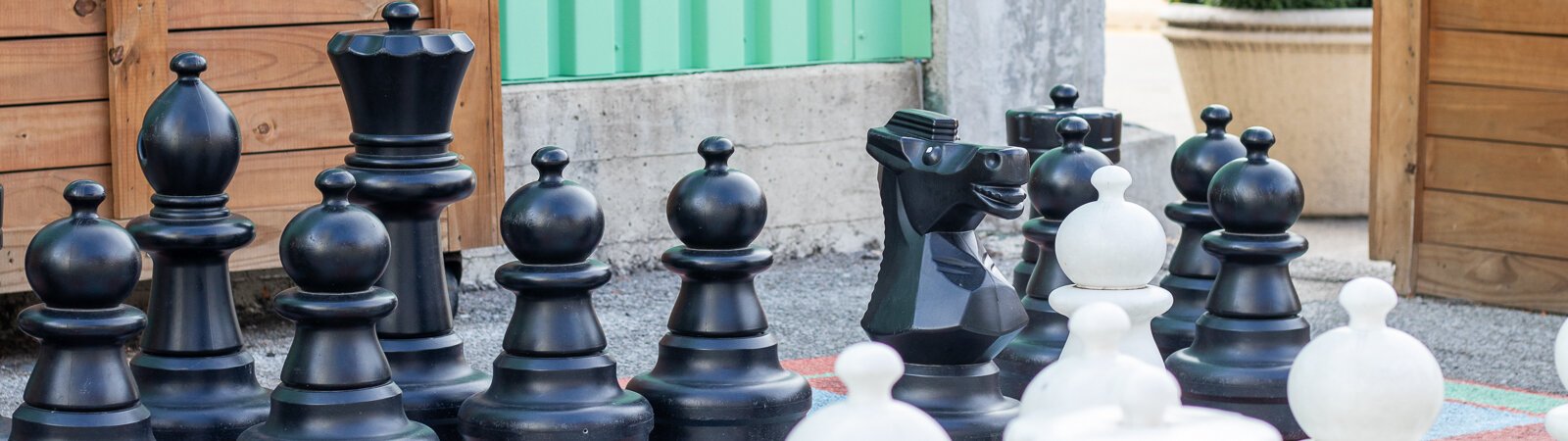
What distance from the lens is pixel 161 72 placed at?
322 centimetres

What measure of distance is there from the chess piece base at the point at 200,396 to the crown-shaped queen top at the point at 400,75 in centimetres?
28

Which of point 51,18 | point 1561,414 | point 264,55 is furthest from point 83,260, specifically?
point 264,55

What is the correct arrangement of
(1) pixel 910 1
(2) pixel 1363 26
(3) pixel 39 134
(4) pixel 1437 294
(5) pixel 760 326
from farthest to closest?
(2) pixel 1363 26, (1) pixel 910 1, (4) pixel 1437 294, (3) pixel 39 134, (5) pixel 760 326

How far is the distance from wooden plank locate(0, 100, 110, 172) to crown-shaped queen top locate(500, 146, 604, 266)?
5.87 ft

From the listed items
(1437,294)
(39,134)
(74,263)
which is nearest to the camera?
(74,263)

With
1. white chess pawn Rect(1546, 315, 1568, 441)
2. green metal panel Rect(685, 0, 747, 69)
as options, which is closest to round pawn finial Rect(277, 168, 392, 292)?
white chess pawn Rect(1546, 315, 1568, 441)

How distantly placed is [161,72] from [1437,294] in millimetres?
2745

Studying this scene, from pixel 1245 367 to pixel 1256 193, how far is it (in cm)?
18

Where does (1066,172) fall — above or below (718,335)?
above

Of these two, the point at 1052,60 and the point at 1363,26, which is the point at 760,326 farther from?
the point at 1363,26

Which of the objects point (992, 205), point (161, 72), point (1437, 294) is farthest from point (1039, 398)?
point (1437, 294)

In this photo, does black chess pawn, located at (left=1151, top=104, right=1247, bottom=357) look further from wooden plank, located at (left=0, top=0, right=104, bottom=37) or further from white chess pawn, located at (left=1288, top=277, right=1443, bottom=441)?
wooden plank, located at (left=0, top=0, right=104, bottom=37)

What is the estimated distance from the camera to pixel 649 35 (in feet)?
13.8

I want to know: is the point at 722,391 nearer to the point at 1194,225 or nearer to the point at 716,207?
the point at 716,207
